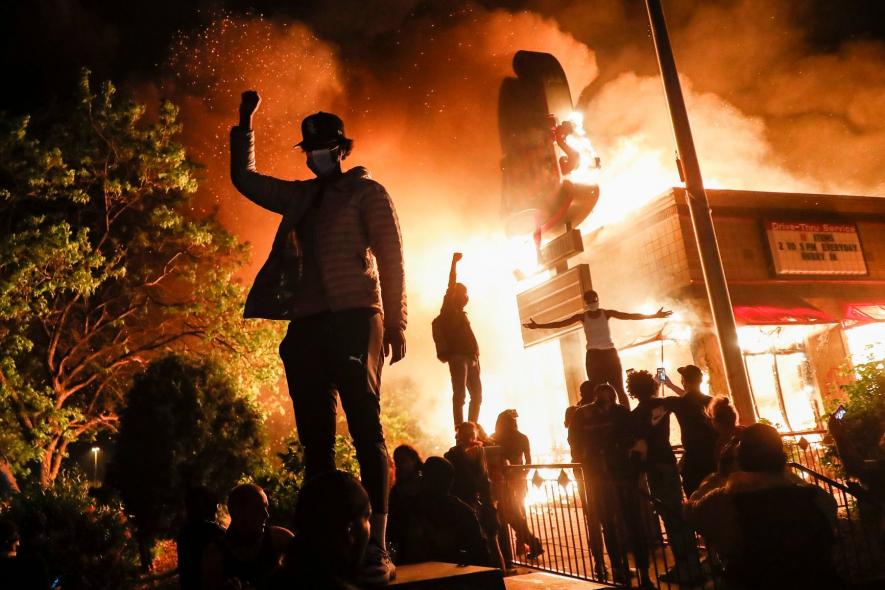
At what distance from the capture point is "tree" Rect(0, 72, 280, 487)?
50.0ft

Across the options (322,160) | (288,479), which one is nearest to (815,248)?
(288,479)

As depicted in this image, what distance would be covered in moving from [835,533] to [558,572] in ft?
12.8

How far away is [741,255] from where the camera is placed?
19.7m

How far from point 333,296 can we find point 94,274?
1749cm

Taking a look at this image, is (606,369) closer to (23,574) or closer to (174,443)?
(23,574)

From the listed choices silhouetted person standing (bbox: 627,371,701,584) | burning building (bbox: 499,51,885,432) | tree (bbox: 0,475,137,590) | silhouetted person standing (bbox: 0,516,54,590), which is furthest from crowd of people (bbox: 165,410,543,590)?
burning building (bbox: 499,51,885,432)

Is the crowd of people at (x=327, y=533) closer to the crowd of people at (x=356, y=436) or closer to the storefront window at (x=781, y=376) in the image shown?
the crowd of people at (x=356, y=436)

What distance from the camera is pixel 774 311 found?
18.4 metres

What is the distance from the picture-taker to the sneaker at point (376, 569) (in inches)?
101

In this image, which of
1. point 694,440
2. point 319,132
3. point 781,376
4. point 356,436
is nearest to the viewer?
point 356,436

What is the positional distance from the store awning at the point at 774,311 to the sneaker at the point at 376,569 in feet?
55.8

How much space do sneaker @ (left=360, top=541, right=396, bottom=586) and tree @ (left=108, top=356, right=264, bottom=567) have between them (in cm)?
1277

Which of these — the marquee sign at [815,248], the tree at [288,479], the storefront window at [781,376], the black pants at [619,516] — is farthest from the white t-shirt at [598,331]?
the marquee sign at [815,248]

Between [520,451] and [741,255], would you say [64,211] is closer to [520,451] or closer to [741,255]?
[520,451]
